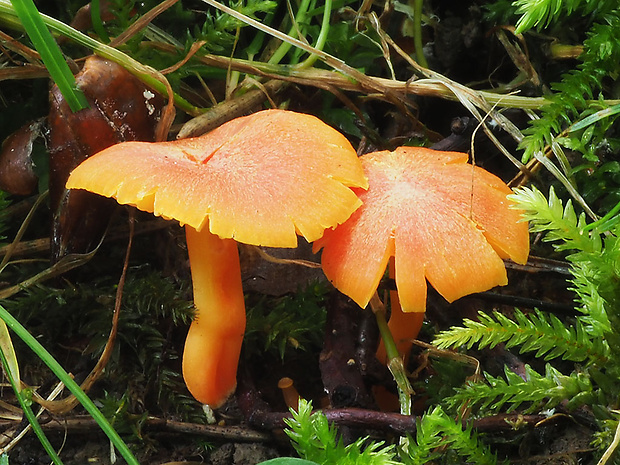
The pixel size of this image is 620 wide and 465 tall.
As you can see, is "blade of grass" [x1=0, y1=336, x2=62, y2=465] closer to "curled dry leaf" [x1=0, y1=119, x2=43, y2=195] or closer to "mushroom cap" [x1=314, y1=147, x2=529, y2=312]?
"curled dry leaf" [x1=0, y1=119, x2=43, y2=195]

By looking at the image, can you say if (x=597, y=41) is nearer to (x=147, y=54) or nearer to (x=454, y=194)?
(x=454, y=194)

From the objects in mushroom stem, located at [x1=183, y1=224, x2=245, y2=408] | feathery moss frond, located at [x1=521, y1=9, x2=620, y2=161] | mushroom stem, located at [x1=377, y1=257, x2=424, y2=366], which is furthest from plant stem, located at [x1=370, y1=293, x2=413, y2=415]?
feathery moss frond, located at [x1=521, y1=9, x2=620, y2=161]

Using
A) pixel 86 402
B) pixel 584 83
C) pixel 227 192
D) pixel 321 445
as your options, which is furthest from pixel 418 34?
pixel 86 402

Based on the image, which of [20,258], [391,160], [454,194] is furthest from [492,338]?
[20,258]

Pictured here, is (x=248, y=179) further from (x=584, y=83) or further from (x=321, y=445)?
(x=584, y=83)

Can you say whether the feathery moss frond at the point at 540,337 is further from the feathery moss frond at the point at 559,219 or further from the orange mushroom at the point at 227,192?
the orange mushroom at the point at 227,192

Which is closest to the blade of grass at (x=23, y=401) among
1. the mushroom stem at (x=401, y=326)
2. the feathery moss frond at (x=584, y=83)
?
the mushroom stem at (x=401, y=326)
